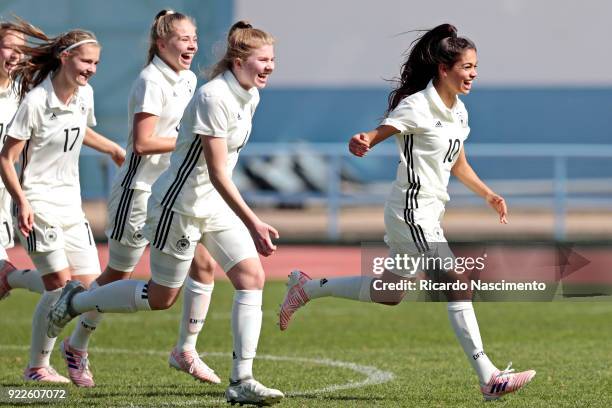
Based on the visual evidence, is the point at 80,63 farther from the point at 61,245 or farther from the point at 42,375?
the point at 42,375

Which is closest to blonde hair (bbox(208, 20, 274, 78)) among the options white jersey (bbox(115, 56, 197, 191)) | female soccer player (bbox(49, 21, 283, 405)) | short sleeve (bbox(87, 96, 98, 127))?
female soccer player (bbox(49, 21, 283, 405))

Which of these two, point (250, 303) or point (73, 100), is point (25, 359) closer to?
point (73, 100)

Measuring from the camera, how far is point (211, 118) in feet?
22.2

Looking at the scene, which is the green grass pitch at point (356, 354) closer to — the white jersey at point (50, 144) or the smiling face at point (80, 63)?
the white jersey at point (50, 144)

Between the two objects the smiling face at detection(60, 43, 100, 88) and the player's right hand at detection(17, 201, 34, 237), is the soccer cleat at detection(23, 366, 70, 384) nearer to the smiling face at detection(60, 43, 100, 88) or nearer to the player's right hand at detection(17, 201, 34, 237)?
the player's right hand at detection(17, 201, 34, 237)

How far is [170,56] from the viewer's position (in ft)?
25.7

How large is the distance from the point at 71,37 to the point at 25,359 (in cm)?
269

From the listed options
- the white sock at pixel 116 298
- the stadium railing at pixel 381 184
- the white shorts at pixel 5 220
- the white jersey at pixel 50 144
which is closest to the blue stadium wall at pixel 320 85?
the stadium railing at pixel 381 184

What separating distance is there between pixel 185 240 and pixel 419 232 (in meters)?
1.31

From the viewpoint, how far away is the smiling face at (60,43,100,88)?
7797 mm

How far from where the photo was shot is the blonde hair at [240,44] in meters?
6.91

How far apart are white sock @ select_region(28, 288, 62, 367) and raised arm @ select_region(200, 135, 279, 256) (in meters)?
1.88

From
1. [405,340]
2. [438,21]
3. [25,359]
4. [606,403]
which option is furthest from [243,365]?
[438,21]

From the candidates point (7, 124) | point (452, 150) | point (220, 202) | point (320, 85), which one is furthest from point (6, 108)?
point (320, 85)
